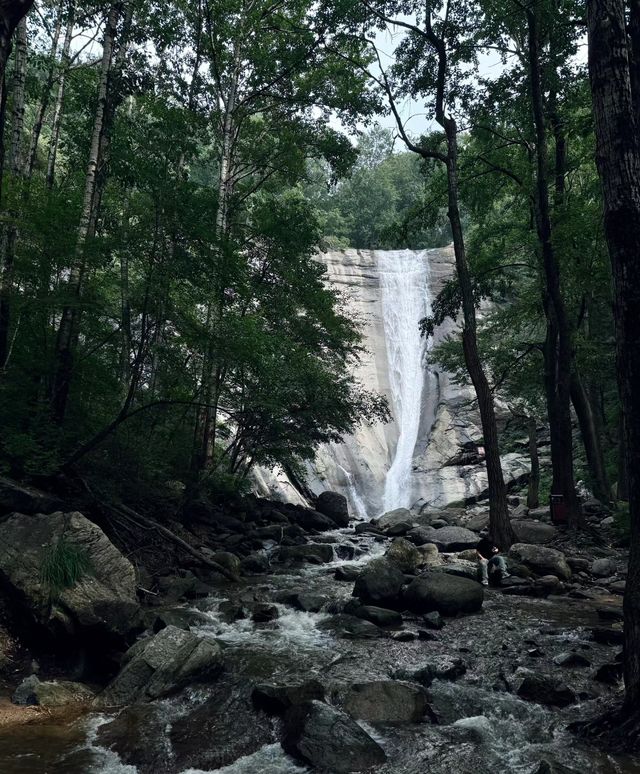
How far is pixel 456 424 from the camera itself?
94.7 feet

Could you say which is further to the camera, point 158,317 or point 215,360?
point 215,360

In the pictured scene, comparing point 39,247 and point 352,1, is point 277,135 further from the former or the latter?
point 39,247

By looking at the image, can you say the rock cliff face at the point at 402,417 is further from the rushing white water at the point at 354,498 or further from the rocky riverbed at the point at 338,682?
the rocky riverbed at the point at 338,682

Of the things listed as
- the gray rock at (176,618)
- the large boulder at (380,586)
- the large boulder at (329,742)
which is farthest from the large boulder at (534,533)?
the large boulder at (329,742)

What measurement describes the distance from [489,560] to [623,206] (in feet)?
27.1

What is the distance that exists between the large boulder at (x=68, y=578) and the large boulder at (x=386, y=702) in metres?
2.54

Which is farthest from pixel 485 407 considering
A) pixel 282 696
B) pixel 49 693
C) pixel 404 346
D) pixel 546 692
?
pixel 404 346

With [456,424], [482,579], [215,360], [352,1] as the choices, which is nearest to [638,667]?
[482,579]

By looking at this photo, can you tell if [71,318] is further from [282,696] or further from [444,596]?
[444,596]

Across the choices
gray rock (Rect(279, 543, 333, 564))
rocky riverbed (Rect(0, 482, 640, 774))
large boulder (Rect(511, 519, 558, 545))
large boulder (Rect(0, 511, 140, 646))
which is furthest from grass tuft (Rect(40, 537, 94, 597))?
large boulder (Rect(511, 519, 558, 545))

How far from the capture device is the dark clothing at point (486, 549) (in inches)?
460

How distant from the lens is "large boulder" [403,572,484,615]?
8.11 m

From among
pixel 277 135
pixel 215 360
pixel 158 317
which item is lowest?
pixel 215 360

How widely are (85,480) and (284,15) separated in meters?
14.7
